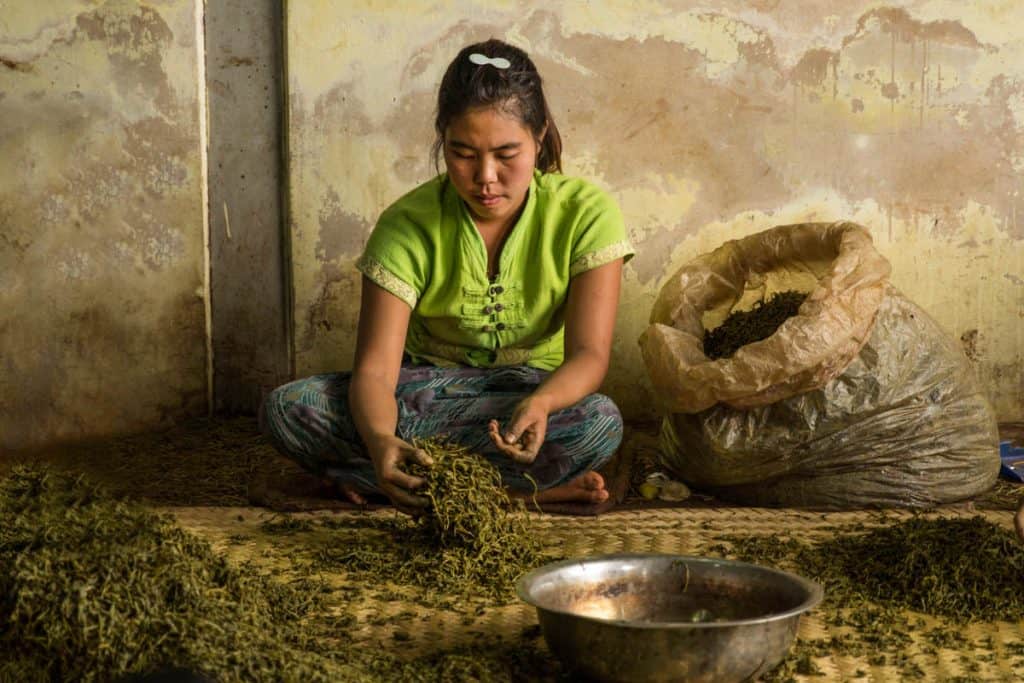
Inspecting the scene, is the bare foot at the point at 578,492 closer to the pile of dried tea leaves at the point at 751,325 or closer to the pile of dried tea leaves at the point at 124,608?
the pile of dried tea leaves at the point at 751,325

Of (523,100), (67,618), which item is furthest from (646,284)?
Result: (67,618)

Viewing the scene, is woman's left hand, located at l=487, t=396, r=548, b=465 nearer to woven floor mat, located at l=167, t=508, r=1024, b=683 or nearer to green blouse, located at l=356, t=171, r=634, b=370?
woven floor mat, located at l=167, t=508, r=1024, b=683

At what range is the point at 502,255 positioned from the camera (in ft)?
12.2

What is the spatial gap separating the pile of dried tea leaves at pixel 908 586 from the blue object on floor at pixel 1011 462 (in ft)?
3.40

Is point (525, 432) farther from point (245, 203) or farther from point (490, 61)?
point (245, 203)

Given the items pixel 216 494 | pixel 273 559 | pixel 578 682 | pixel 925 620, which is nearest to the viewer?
pixel 578 682

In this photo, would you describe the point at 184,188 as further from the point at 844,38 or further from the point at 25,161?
the point at 844,38

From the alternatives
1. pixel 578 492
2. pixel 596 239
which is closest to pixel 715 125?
pixel 596 239

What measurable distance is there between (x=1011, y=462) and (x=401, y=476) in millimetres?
2234

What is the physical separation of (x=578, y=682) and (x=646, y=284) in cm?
261

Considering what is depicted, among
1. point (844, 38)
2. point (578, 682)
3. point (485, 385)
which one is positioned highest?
point (844, 38)

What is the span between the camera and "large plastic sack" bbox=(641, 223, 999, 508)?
12.0 ft

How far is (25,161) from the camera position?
465 cm

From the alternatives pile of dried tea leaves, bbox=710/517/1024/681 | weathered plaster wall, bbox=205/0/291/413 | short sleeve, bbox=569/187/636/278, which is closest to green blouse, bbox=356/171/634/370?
short sleeve, bbox=569/187/636/278
